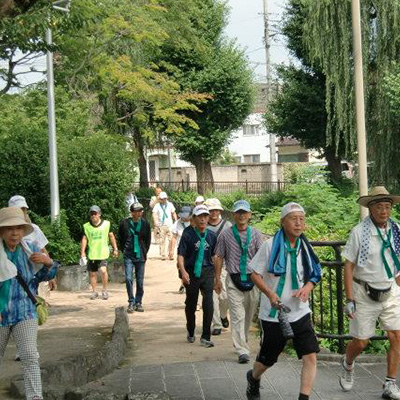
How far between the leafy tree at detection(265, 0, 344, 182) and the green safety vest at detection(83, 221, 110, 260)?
18.4m

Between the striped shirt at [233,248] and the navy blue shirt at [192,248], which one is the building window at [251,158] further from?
the striped shirt at [233,248]

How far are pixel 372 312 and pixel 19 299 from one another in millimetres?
2917

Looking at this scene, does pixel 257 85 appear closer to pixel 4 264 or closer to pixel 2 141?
pixel 2 141

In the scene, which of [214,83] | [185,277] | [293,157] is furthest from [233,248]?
[293,157]

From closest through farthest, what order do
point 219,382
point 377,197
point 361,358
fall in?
point 377,197 → point 219,382 → point 361,358

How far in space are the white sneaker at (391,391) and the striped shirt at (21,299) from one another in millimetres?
2891

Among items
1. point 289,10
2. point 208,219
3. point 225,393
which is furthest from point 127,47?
point 225,393

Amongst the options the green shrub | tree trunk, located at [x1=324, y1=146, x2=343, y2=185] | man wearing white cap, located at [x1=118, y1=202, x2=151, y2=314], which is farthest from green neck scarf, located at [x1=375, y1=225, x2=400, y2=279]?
tree trunk, located at [x1=324, y1=146, x2=343, y2=185]

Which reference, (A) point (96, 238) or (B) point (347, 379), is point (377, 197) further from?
(A) point (96, 238)

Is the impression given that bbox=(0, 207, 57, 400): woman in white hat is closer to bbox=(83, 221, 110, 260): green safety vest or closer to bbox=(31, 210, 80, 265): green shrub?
bbox=(83, 221, 110, 260): green safety vest

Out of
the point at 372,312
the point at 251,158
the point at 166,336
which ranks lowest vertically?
the point at 166,336

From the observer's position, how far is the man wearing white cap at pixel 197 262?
965 cm

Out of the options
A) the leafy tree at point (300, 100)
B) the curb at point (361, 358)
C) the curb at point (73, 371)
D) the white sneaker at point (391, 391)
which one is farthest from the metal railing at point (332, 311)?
the leafy tree at point (300, 100)

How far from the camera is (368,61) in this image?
24.3 meters
